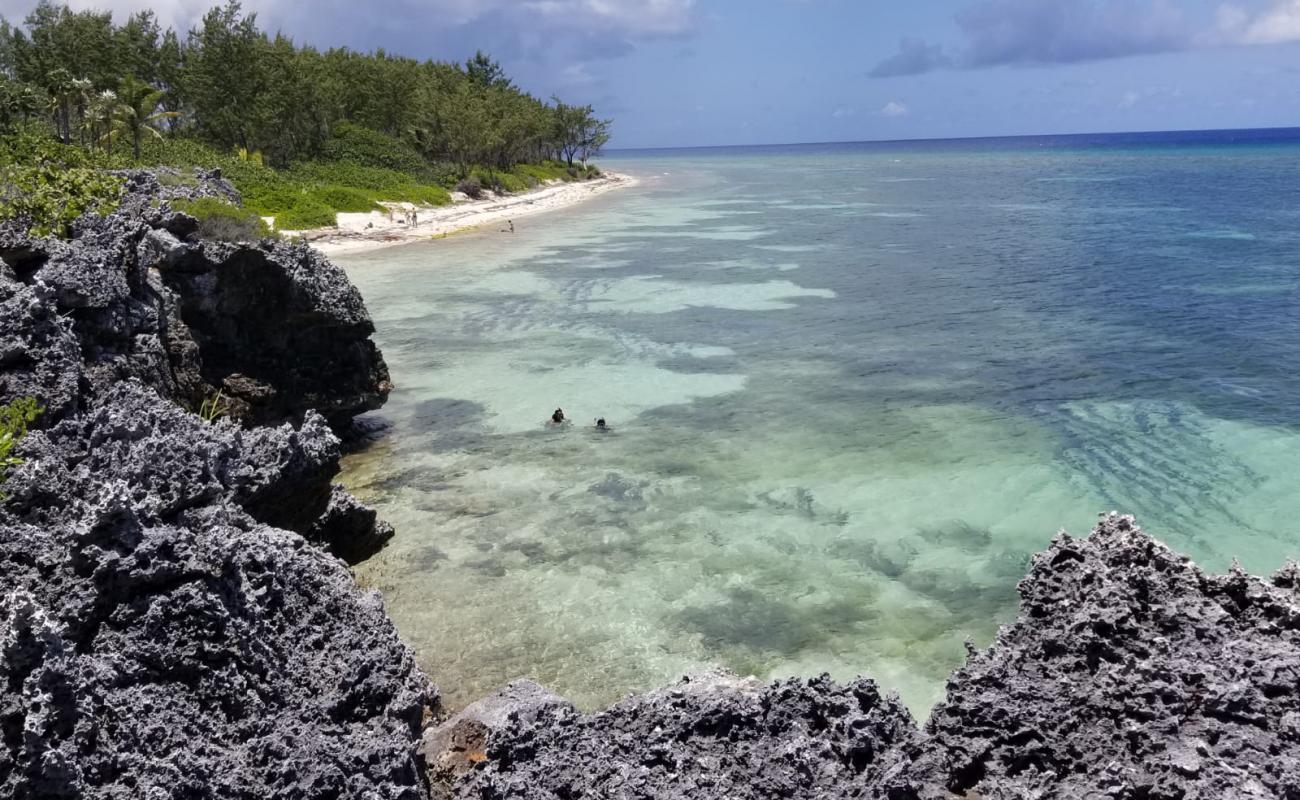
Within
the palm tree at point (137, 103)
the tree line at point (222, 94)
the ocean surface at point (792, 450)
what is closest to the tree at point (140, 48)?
the tree line at point (222, 94)

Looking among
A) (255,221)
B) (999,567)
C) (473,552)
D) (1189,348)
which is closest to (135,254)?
(473,552)

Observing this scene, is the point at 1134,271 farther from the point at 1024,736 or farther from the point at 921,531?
the point at 1024,736

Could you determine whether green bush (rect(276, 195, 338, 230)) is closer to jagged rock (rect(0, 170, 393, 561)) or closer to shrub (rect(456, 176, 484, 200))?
shrub (rect(456, 176, 484, 200))

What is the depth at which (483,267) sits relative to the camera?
41.7m

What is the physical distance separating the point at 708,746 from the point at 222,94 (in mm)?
72792

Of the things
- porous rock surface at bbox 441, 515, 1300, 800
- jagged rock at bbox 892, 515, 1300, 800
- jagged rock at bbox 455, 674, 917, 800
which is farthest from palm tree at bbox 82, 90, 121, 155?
jagged rock at bbox 892, 515, 1300, 800

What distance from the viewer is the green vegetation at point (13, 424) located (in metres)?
6.72

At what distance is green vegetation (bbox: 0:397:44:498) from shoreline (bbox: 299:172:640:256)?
21400mm

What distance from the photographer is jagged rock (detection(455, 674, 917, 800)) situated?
17.1 ft

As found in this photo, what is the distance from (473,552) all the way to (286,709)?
777 centimetres

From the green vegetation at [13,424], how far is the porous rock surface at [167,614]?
0.40 feet

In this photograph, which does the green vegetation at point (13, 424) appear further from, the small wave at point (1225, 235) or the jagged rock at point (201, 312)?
the small wave at point (1225, 235)

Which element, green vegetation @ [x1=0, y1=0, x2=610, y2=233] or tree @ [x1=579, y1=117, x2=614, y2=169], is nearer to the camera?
green vegetation @ [x1=0, y1=0, x2=610, y2=233]

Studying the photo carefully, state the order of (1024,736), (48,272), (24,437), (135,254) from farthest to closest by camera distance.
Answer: (135,254) < (48,272) < (24,437) < (1024,736)
